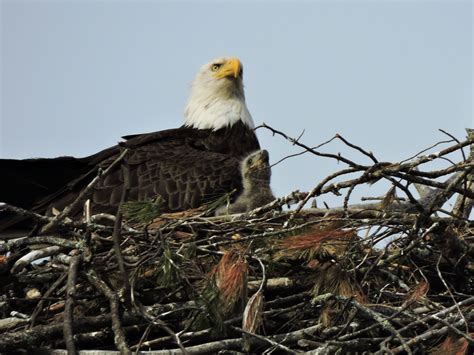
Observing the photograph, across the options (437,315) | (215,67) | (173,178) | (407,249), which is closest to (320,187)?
(407,249)

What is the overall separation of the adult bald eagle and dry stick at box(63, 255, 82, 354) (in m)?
2.40

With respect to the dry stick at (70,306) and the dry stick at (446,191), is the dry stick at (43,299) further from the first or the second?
the dry stick at (446,191)

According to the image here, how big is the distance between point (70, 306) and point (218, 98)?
460 cm

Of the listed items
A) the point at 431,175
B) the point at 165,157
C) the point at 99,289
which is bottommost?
the point at 99,289

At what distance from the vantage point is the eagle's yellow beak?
952 cm

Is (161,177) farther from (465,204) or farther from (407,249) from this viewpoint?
(407,249)

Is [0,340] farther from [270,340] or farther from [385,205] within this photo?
[385,205]

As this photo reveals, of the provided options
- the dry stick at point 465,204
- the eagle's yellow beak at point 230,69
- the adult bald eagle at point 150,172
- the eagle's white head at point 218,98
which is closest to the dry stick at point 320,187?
the dry stick at point 465,204

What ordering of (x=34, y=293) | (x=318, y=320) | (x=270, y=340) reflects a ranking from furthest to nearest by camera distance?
(x=34, y=293) → (x=318, y=320) → (x=270, y=340)

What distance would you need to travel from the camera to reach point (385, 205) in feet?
20.4

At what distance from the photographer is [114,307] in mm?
5219

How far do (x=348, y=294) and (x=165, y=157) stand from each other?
2955mm

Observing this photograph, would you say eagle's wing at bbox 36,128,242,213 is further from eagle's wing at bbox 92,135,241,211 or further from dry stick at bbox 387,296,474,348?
dry stick at bbox 387,296,474,348

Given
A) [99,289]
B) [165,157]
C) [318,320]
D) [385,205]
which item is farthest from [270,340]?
[165,157]
